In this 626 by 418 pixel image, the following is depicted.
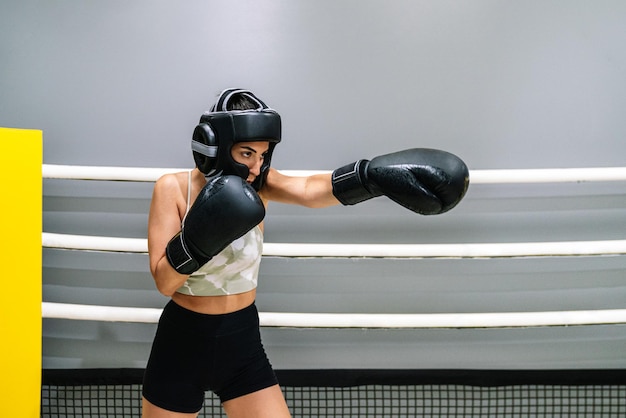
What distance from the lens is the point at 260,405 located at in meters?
→ 1.41

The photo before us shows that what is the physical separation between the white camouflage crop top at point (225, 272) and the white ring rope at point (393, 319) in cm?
55

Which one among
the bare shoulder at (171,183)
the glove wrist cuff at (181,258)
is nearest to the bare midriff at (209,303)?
the glove wrist cuff at (181,258)

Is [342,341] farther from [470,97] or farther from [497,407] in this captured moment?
[470,97]

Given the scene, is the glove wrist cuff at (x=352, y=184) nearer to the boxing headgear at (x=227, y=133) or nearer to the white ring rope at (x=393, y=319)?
the boxing headgear at (x=227, y=133)

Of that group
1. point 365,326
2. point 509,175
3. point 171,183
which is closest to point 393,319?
point 365,326

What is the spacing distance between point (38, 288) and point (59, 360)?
0.49 metres

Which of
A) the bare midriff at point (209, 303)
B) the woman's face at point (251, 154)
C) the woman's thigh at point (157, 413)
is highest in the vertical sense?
the woman's face at point (251, 154)

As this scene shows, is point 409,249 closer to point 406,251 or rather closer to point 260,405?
point 406,251

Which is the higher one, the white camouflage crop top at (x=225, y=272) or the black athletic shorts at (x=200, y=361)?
the white camouflage crop top at (x=225, y=272)

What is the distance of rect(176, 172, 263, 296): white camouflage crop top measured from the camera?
1.40m

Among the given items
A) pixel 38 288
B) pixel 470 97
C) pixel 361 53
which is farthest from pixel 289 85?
pixel 38 288

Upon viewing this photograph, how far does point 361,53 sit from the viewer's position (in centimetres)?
210

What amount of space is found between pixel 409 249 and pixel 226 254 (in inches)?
31.6

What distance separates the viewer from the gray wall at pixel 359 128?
210cm
